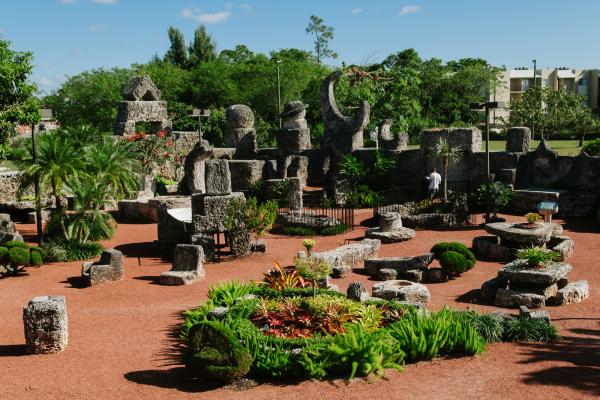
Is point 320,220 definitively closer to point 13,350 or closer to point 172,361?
point 172,361

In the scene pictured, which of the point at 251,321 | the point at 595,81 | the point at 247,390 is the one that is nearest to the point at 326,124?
the point at 251,321

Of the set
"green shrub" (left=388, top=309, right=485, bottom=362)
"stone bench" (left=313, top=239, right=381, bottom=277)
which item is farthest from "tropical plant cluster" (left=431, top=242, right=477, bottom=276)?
"green shrub" (left=388, top=309, right=485, bottom=362)

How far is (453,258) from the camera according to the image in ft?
55.4

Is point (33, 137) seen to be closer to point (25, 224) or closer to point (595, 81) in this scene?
point (25, 224)

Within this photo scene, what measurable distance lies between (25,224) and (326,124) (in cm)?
1315

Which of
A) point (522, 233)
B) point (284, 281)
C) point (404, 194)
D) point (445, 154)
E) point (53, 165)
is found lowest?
point (284, 281)

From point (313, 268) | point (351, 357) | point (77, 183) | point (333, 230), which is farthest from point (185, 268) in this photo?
point (351, 357)

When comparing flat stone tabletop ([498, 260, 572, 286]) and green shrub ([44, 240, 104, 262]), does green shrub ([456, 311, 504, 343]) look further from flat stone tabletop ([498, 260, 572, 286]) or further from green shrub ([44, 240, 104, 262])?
green shrub ([44, 240, 104, 262])

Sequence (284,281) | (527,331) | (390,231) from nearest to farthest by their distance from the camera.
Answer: (527,331) → (284,281) → (390,231)

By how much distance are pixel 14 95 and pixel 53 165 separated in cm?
224

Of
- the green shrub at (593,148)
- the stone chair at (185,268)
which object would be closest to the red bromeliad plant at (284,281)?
the stone chair at (185,268)

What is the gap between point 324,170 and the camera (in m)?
30.7

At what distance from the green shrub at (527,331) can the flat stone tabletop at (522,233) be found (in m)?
6.16

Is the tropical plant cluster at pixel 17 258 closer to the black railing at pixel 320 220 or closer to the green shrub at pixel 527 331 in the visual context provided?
the black railing at pixel 320 220
